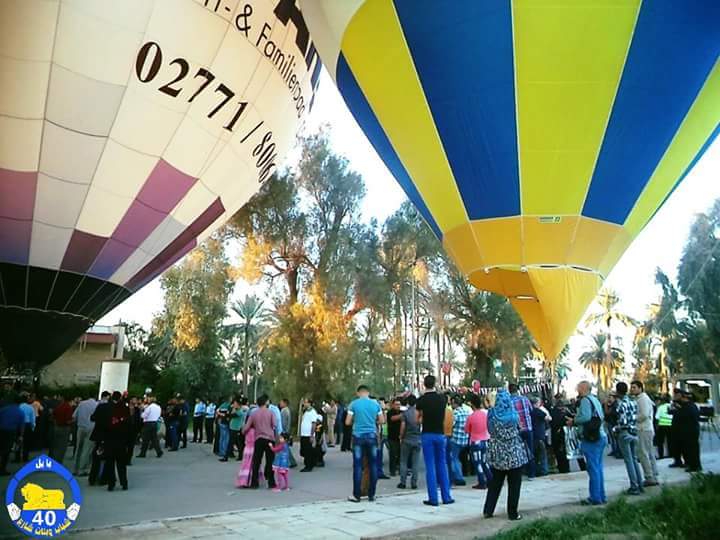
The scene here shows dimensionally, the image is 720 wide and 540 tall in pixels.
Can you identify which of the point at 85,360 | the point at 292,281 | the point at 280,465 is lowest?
the point at 280,465

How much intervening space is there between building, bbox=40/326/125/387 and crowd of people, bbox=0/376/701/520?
20.1 meters

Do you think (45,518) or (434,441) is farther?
(434,441)

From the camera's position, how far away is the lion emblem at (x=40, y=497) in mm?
4728

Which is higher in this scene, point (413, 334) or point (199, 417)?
point (413, 334)

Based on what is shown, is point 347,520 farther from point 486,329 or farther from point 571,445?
point 486,329

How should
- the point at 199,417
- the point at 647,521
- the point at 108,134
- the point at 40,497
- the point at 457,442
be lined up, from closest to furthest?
the point at 40,497
the point at 647,521
the point at 108,134
the point at 457,442
the point at 199,417

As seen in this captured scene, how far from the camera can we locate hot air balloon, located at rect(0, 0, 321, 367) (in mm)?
7469

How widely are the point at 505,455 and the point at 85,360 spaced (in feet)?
101

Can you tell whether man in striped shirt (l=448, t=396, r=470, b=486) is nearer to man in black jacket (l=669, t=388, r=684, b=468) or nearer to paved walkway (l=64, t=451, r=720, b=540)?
paved walkway (l=64, t=451, r=720, b=540)

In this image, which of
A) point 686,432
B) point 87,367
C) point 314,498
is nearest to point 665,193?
point 686,432

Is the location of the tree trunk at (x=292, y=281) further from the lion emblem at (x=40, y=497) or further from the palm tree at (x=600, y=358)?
the palm tree at (x=600, y=358)

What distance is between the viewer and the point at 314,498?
764 cm

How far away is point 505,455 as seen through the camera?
19.4 feet

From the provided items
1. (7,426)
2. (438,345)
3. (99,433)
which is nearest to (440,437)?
(99,433)
